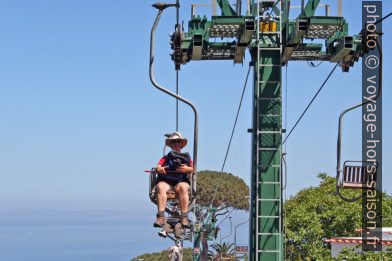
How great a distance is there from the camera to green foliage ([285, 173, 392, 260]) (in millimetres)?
37031

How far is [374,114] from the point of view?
1625 centimetres

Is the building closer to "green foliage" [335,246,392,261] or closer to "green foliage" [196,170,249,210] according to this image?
"green foliage" [335,246,392,261]

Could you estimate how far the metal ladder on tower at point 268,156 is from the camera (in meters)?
15.6

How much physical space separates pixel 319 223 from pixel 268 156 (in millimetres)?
23372

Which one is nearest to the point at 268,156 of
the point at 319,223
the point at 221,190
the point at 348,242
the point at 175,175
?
the point at 175,175

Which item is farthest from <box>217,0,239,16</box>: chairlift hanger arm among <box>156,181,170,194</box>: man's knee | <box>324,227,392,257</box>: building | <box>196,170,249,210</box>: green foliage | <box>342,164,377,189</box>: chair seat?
<box>196,170,249,210</box>: green foliage

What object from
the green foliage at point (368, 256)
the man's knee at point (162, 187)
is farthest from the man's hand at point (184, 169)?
the green foliage at point (368, 256)

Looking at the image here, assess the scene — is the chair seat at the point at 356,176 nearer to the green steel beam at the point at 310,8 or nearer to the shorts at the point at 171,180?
the shorts at the point at 171,180

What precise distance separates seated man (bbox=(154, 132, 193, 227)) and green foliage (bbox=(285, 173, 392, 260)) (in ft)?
70.3

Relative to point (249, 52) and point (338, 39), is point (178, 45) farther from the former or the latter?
point (338, 39)

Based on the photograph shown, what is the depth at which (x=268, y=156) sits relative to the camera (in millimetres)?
15633

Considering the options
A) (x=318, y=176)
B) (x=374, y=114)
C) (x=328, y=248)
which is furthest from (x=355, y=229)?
(x=374, y=114)

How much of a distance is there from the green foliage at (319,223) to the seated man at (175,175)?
21442 mm

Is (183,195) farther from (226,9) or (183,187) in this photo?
(226,9)
